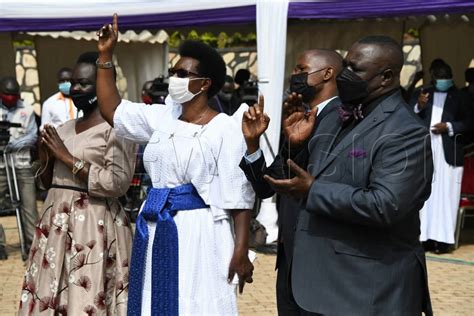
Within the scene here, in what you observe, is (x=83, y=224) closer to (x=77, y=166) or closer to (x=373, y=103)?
(x=77, y=166)

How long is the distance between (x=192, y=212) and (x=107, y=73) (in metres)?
0.82

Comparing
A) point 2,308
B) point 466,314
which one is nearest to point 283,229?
point 466,314

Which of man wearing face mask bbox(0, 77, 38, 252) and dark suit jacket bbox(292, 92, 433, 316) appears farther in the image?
man wearing face mask bbox(0, 77, 38, 252)

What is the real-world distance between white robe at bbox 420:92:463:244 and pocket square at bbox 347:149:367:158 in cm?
646

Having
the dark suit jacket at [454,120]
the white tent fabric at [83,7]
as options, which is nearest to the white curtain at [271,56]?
the white tent fabric at [83,7]

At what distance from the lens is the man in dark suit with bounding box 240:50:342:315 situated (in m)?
3.69

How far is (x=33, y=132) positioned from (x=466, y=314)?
532 centimetres

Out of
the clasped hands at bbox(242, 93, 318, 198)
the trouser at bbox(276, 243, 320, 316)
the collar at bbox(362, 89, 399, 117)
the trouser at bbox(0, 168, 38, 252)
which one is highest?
the collar at bbox(362, 89, 399, 117)

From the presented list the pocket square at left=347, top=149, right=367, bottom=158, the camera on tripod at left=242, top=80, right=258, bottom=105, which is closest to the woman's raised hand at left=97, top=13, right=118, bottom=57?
the pocket square at left=347, top=149, right=367, bottom=158

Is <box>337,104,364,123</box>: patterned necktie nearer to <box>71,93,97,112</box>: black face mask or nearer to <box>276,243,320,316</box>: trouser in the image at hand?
<box>276,243,320,316</box>: trouser

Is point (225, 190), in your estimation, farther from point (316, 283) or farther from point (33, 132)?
point (33, 132)

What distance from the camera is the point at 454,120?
9.53 m

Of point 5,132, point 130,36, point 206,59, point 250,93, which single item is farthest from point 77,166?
point 130,36

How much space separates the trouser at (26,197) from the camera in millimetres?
9312
